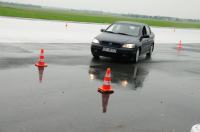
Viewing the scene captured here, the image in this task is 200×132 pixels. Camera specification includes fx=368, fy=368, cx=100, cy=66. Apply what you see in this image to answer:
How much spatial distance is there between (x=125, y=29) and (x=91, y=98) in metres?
8.48

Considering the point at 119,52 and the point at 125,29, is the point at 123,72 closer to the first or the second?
the point at 119,52

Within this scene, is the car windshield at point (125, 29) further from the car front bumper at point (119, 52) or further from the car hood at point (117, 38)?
the car front bumper at point (119, 52)

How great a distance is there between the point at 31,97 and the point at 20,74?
9.33 feet

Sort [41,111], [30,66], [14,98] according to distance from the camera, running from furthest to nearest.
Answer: [30,66] < [14,98] < [41,111]

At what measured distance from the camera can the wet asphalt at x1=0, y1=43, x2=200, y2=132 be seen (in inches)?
245

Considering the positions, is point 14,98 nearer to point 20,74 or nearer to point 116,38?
point 20,74

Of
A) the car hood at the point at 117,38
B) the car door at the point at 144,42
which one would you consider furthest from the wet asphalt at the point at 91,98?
the car door at the point at 144,42

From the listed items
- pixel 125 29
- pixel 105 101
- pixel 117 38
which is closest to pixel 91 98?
pixel 105 101

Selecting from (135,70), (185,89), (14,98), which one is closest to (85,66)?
(135,70)

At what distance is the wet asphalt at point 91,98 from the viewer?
6234 millimetres

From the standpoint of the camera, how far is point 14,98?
7.53 m

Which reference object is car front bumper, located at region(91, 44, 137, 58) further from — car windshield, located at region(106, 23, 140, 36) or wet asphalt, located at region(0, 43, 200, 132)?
car windshield, located at region(106, 23, 140, 36)

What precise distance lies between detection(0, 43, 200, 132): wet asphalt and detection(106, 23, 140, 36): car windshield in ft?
8.64

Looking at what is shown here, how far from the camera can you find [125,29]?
16219 mm
